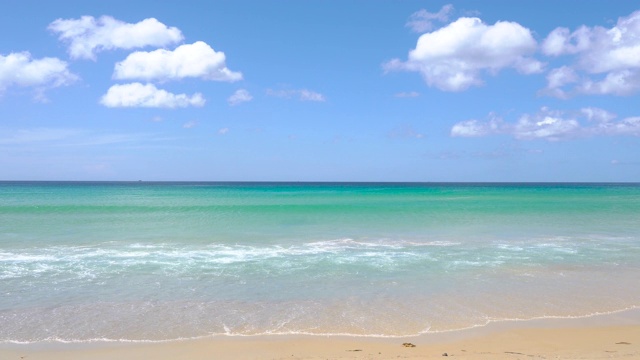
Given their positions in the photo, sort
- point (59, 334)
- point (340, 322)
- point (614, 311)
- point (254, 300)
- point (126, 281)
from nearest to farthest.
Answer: point (59, 334)
point (340, 322)
point (614, 311)
point (254, 300)
point (126, 281)

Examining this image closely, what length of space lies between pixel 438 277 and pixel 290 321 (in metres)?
4.86

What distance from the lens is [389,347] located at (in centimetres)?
768

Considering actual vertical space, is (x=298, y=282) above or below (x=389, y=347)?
above

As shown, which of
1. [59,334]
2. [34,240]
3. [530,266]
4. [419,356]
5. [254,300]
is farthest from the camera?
[34,240]

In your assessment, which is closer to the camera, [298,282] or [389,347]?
[389,347]

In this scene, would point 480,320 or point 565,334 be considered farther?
point 480,320

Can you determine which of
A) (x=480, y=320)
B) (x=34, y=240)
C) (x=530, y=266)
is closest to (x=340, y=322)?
(x=480, y=320)

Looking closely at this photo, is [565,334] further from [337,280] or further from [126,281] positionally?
[126,281]

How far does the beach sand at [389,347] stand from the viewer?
7281 millimetres

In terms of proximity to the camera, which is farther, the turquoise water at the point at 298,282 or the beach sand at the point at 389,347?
the turquoise water at the point at 298,282

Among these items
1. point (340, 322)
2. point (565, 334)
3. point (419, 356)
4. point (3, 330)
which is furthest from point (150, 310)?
point (565, 334)

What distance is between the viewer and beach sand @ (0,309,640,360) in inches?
287

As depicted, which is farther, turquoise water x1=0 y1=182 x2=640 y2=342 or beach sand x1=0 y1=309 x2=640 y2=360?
turquoise water x1=0 y1=182 x2=640 y2=342

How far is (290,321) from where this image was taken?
8.98m
